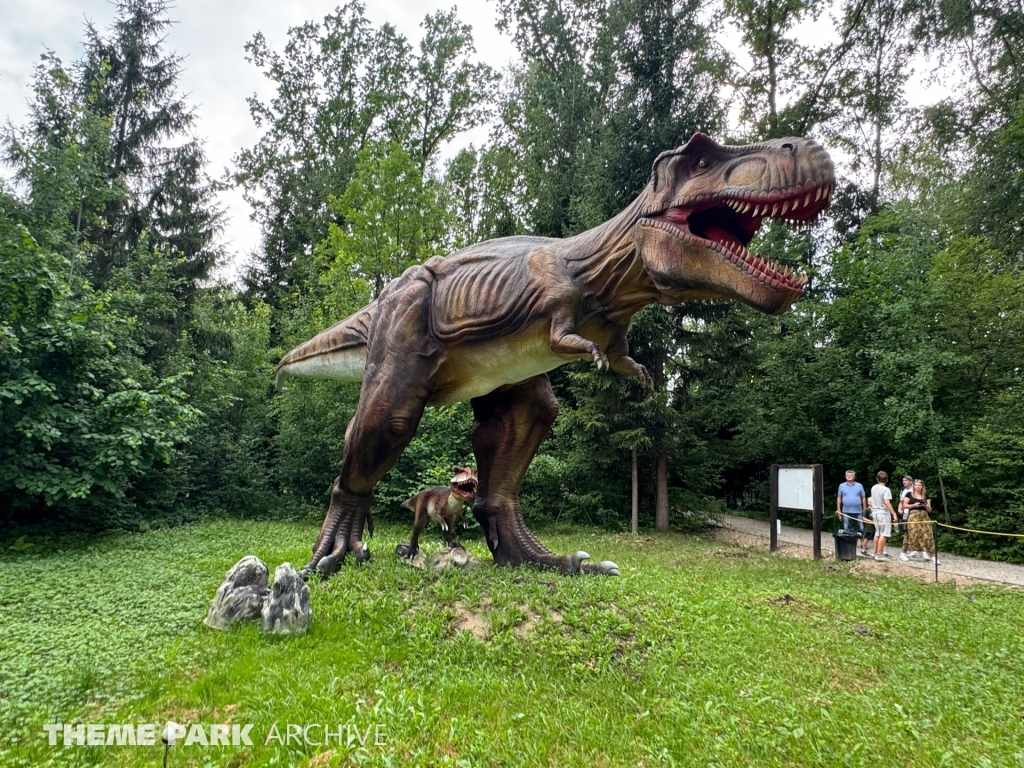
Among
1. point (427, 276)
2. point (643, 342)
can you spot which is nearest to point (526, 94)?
point (643, 342)

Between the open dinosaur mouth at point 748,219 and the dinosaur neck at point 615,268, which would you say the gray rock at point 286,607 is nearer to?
the dinosaur neck at point 615,268

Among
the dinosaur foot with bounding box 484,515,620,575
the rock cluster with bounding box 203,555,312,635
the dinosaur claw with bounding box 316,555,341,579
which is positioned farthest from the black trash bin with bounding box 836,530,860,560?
the rock cluster with bounding box 203,555,312,635

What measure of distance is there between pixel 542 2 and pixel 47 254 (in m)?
14.2

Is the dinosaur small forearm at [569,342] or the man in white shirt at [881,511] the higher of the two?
the dinosaur small forearm at [569,342]

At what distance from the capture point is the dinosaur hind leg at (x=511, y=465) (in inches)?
171

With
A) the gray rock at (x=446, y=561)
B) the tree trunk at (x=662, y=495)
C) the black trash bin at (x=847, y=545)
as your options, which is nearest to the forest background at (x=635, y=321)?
the tree trunk at (x=662, y=495)

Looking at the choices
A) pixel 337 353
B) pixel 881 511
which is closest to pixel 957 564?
pixel 881 511

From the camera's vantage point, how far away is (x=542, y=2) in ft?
53.3

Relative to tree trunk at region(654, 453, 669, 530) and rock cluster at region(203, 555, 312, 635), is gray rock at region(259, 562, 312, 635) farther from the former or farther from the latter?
tree trunk at region(654, 453, 669, 530)

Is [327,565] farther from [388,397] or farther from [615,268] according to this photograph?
[615,268]

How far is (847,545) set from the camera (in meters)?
8.44

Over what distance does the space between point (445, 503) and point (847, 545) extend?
678 centimetres

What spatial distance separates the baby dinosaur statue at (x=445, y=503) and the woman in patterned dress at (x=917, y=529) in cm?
738

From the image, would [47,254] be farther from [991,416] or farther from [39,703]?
[991,416]
